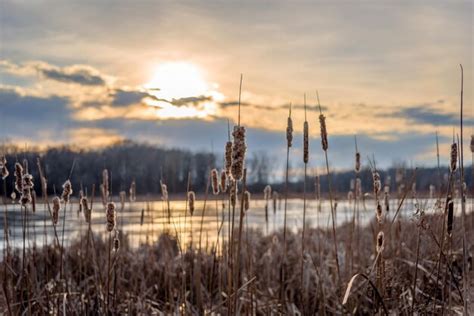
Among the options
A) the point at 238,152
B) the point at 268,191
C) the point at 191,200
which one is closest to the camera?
the point at 238,152

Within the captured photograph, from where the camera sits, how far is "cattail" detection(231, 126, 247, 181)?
6.16ft

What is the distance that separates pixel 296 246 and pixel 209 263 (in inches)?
89.3

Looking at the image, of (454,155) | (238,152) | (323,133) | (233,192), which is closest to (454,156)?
(454,155)

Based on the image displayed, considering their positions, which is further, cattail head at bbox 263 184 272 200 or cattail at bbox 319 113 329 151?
cattail head at bbox 263 184 272 200

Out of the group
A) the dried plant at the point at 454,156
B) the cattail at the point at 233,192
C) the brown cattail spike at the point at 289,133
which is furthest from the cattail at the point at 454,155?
the cattail at the point at 233,192

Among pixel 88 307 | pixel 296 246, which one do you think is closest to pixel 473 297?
pixel 88 307

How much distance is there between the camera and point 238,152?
1.88m

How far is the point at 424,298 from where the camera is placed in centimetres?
362

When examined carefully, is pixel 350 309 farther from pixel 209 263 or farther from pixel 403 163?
pixel 403 163

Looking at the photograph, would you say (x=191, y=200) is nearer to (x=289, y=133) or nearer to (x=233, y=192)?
(x=233, y=192)

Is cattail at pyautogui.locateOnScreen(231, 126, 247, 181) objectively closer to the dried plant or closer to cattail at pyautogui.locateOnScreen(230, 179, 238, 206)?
cattail at pyautogui.locateOnScreen(230, 179, 238, 206)

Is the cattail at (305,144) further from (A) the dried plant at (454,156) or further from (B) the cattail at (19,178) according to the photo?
(B) the cattail at (19,178)

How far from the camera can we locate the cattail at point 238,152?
1.88 metres

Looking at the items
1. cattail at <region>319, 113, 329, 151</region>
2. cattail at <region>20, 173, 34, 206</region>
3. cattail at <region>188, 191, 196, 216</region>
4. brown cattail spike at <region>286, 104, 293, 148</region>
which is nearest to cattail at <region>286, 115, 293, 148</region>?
brown cattail spike at <region>286, 104, 293, 148</region>
